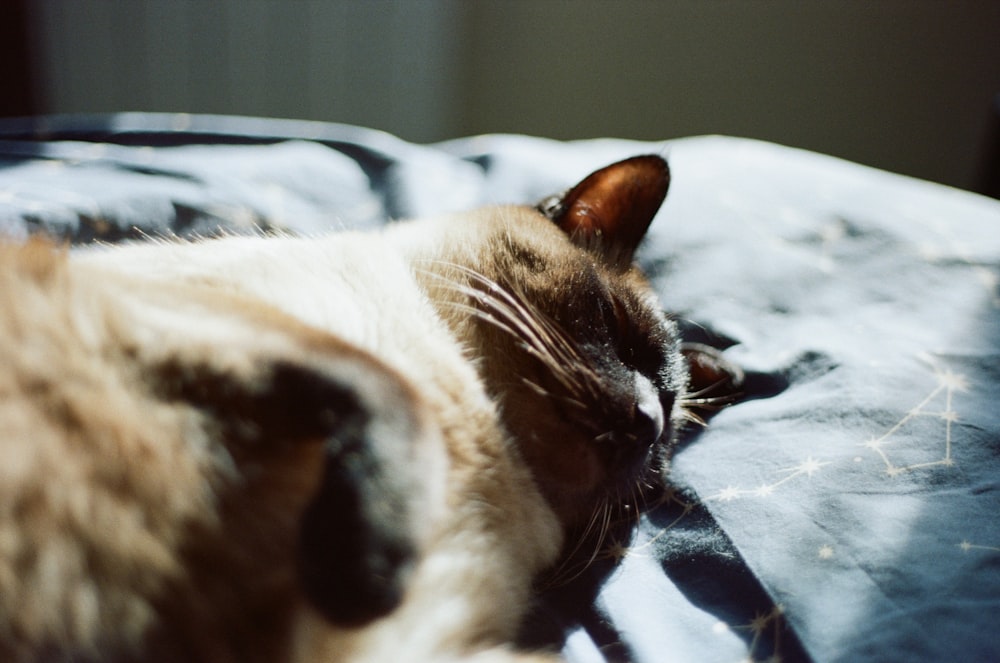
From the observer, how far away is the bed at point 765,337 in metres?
0.79

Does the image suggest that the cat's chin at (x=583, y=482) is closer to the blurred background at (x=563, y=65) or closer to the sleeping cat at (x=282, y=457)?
the sleeping cat at (x=282, y=457)

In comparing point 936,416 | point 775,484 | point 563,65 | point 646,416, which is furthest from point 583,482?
point 563,65

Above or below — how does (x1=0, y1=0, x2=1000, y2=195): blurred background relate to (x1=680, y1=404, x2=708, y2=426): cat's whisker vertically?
above

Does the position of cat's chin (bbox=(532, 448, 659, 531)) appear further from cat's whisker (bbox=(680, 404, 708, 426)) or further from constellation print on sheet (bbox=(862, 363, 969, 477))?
constellation print on sheet (bbox=(862, 363, 969, 477))

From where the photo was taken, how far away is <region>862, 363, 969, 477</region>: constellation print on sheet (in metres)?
0.92

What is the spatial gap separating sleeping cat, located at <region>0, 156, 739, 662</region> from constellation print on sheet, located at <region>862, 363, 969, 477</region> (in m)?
0.28

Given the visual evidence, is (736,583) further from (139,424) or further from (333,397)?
(139,424)

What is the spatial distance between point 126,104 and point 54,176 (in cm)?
168

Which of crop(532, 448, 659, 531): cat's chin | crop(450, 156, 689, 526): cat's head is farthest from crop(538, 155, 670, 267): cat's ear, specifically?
crop(532, 448, 659, 531): cat's chin

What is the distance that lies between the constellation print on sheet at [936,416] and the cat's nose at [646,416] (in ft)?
0.83

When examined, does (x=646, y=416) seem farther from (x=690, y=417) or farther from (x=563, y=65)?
(x=563, y=65)

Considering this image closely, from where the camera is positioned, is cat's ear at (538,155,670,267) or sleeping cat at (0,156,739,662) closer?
sleeping cat at (0,156,739,662)

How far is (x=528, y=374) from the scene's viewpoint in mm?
991

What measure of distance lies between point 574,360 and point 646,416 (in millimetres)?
117
